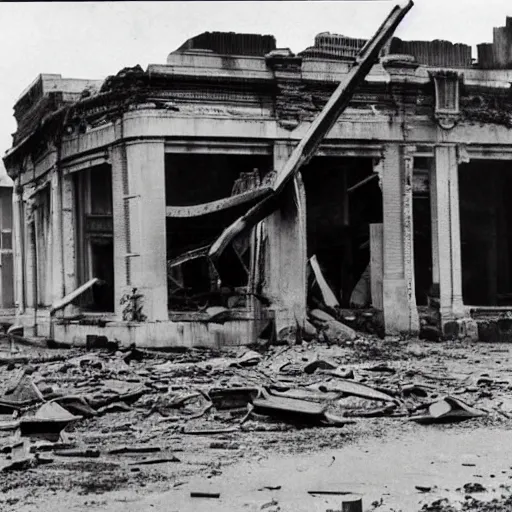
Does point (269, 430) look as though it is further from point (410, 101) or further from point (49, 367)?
point (410, 101)

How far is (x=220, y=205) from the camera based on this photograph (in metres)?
15.5

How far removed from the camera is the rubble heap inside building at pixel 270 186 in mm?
15898

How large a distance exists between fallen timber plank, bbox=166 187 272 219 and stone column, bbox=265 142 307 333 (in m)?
0.45

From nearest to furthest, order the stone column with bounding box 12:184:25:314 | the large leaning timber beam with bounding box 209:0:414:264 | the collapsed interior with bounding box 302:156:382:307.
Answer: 1. the large leaning timber beam with bounding box 209:0:414:264
2. the collapsed interior with bounding box 302:156:382:307
3. the stone column with bounding box 12:184:25:314

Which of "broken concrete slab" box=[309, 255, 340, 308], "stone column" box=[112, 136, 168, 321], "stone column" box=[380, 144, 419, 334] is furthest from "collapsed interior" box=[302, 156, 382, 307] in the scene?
"stone column" box=[112, 136, 168, 321]

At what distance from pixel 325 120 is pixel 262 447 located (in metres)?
8.58

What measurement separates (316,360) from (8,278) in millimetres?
23353

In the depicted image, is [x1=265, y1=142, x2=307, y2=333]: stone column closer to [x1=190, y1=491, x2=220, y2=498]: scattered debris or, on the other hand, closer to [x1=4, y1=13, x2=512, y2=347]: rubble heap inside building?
[x1=4, y1=13, x2=512, y2=347]: rubble heap inside building

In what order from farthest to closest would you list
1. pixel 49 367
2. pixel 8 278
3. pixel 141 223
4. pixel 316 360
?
pixel 8 278, pixel 141 223, pixel 49 367, pixel 316 360

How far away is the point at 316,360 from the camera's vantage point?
39.4 feet

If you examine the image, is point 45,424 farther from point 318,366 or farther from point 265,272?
point 265,272

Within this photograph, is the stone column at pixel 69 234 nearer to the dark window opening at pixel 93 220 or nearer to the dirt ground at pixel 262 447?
the dark window opening at pixel 93 220

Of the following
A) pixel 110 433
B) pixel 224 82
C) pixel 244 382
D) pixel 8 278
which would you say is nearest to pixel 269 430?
pixel 110 433

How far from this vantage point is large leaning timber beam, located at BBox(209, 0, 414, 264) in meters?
14.4
